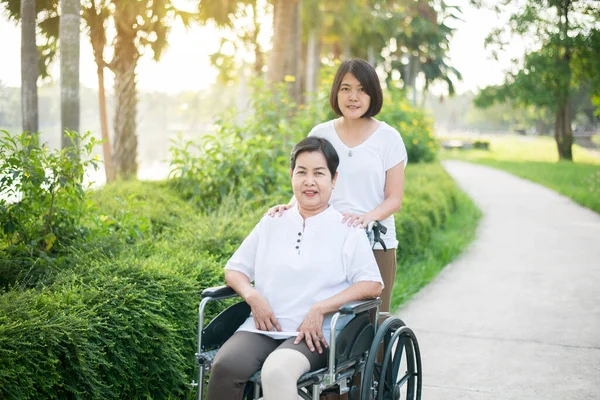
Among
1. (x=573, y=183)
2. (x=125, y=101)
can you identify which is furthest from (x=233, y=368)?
(x=573, y=183)

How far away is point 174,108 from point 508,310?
211 feet

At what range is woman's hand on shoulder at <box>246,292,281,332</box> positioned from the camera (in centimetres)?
303

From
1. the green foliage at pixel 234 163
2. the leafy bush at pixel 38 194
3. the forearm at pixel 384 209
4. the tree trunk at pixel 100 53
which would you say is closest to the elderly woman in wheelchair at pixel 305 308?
the forearm at pixel 384 209

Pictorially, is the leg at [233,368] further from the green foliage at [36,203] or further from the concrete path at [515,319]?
the green foliage at [36,203]

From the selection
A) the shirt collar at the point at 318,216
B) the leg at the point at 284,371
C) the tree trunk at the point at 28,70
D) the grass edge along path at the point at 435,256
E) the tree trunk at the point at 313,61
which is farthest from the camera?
the tree trunk at the point at 313,61

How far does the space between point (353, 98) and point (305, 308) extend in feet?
3.47

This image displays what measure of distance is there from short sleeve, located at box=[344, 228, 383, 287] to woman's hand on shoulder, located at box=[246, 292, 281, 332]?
36 centimetres

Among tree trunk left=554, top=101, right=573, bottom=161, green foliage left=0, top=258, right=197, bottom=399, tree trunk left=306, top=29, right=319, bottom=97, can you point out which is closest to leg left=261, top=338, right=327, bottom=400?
green foliage left=0, top=258, right=197, bottom=399

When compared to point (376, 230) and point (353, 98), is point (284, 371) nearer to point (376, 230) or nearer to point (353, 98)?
point (376, 230)

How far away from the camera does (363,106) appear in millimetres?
3527

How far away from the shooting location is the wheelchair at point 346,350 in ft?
9.38

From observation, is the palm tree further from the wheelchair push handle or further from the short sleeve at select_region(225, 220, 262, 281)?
the wheelchair push handle

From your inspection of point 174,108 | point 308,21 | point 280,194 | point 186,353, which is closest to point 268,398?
point 186,353

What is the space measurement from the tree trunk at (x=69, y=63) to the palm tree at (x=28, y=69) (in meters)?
0.23
